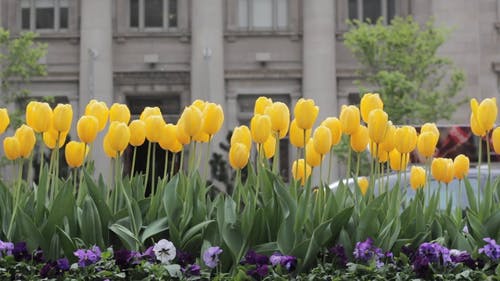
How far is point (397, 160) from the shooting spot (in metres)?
5.23

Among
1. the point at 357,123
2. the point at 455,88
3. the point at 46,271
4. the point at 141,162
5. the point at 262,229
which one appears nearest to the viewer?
the point at 46,271

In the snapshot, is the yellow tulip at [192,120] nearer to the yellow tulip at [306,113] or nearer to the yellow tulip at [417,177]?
the yellow tulip at [306,113]

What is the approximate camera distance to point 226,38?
1570 inches

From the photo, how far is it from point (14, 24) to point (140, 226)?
3718cm

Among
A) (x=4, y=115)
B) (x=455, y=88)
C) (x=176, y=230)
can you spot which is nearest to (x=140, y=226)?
(x=176, y=230)

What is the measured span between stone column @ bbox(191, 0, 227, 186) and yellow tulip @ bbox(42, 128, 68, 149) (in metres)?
33.8

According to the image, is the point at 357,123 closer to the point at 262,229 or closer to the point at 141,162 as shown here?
the point at 262,229

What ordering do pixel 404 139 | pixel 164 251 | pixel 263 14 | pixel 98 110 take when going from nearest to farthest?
pixel 164 251, pixel 404 139, pixel 98 110, pixel 263 14

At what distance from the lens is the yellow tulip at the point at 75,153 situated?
4.95 metres

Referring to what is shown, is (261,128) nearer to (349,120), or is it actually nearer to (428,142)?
(349,120)

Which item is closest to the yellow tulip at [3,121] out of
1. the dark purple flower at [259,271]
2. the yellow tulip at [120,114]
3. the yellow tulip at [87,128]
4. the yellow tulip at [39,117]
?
the yellow tulip at [39,117]

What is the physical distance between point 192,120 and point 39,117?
2.45 feet

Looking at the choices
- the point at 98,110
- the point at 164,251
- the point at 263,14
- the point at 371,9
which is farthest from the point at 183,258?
the point at 371,9

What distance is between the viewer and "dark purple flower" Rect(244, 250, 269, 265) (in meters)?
4.29
